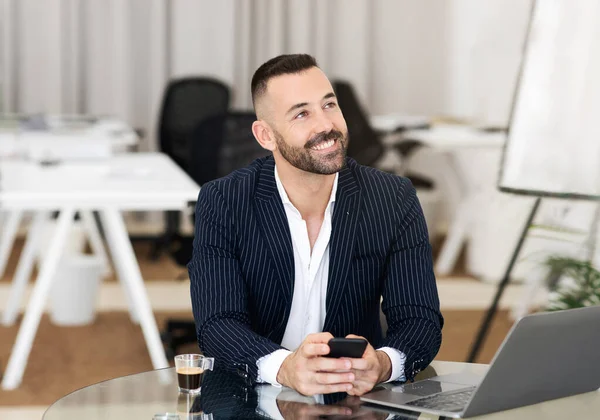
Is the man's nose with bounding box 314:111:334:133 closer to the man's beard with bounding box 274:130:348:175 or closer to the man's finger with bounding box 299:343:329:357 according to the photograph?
the man's beard with bounding box 274:130:348:175

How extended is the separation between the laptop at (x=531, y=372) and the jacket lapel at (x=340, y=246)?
0.55 m

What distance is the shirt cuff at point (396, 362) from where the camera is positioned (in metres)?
1.89

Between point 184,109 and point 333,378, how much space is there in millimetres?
5604

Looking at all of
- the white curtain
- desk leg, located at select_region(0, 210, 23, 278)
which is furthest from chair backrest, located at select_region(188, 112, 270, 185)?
the white curtain

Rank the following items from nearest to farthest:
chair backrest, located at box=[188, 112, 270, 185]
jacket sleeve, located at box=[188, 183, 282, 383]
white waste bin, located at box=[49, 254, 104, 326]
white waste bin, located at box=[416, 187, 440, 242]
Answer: jacket sleeve, located at box=[188, 183, 282, 383]
chair backrest, located at box=[188, 112, 270, 185]
white waste bin, located at box=[49, 254, 104, 326]
white waste bin, located at box=[416, 187, 440, 242]

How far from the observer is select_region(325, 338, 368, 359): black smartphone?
71.1 inches

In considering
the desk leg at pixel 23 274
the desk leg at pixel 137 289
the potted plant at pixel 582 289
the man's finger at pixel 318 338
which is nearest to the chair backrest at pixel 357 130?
the desk leg at pixel 23 274

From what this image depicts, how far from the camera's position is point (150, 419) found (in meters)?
1.62

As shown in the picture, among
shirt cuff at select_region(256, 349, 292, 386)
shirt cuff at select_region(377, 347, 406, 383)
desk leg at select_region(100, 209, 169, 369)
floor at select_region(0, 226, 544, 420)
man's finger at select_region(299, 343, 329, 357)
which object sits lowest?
floor at select_region(0, 226, 544, 420)

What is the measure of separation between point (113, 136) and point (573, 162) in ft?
10.8

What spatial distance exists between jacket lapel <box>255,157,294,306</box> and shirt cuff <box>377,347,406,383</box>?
13.8 inches

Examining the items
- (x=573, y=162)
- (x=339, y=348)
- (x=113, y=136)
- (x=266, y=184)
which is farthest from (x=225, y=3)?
(x=339, y=348)

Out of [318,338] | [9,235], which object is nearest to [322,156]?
[318,338]

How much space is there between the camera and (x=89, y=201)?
3.85 metres
